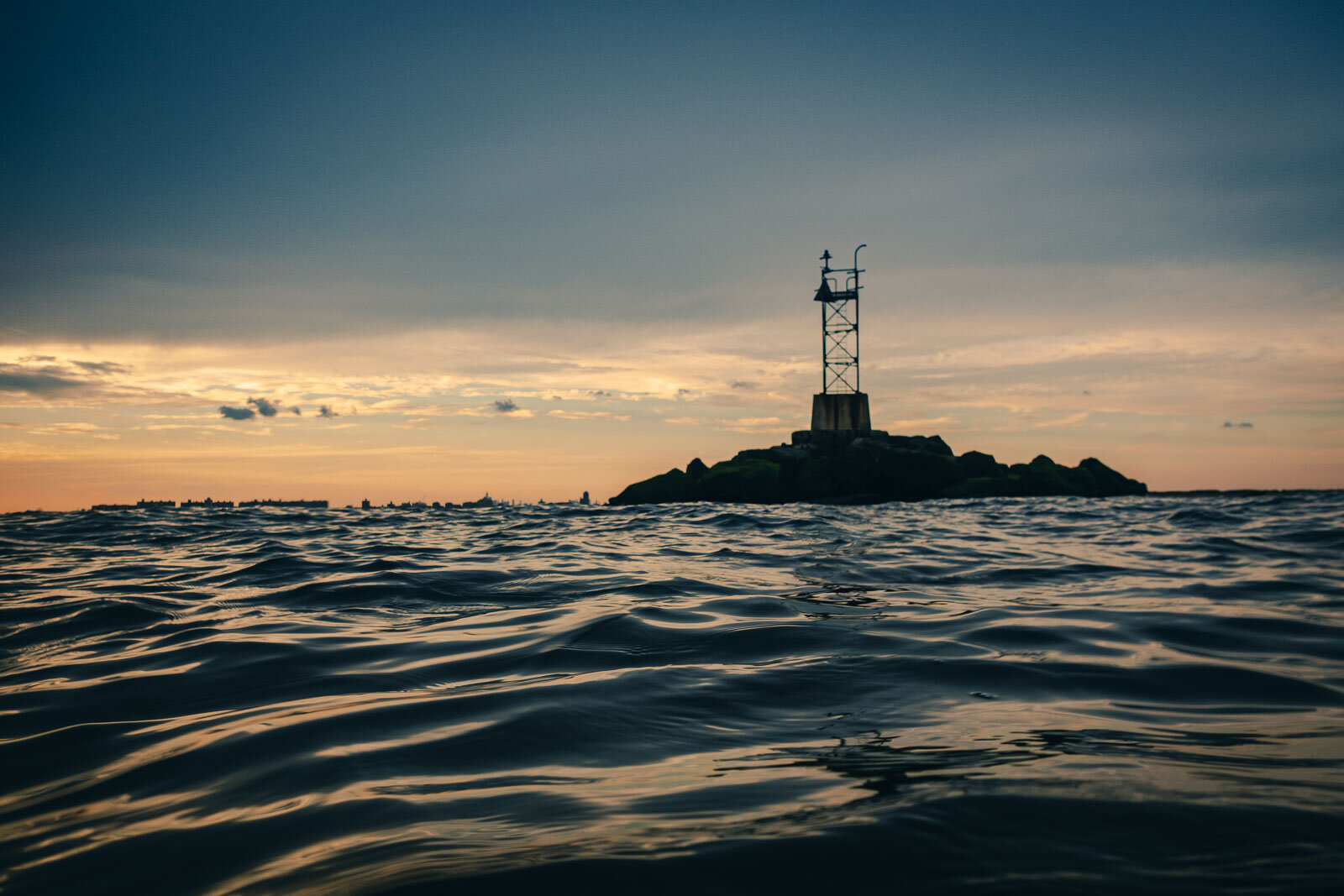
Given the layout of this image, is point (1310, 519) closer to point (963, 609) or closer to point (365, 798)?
point (963, 609)

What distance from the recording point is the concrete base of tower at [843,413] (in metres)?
40.9

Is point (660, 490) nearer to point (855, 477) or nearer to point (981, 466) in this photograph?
point (855, 477)

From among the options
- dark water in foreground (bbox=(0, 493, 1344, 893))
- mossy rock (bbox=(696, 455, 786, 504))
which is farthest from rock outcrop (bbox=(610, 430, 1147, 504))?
dark water in foreground (bbox=(0, 493, 1344, 893))

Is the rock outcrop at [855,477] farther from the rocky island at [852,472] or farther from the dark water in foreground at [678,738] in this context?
the dark water in foreground at [678,738]

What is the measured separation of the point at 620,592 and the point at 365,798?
176 inches

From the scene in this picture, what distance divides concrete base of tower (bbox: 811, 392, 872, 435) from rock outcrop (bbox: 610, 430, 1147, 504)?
0.47m

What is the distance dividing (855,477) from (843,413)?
566cm

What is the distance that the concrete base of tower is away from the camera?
4091cm

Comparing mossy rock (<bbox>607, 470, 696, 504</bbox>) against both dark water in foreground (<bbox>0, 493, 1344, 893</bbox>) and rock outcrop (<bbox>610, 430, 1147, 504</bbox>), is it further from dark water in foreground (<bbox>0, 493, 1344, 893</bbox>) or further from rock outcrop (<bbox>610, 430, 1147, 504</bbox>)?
dark water in foreground (<bbox>0, 493, 1344, 893</bbox>)

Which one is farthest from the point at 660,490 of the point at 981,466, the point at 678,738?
the point at 678,738

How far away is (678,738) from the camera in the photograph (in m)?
2.66

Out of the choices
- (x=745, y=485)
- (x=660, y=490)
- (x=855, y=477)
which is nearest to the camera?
(x=855, y=477)

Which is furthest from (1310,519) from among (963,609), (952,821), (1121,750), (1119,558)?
(952,821)

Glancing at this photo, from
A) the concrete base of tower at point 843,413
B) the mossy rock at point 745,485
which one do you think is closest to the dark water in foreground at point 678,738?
the mossy rock at point 745,485
